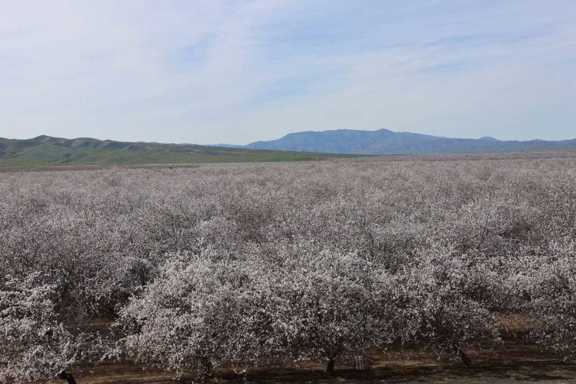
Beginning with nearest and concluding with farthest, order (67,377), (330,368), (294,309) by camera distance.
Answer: (294,309) → (67,377) → (330,368)

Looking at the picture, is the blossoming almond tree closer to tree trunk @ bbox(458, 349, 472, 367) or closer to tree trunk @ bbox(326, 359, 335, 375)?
tree trunk @ bbox(326, 359, 335, 375)

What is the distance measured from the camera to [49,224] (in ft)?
95.7

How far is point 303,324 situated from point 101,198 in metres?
35.1

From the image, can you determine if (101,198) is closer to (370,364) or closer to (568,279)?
(370,364)

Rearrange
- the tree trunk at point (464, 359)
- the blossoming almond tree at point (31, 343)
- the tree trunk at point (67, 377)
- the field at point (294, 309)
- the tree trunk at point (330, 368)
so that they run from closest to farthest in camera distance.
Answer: the blossoming almond tree at point (31, 343) < the field at point (294, 309) < the tree trunk at point (67, 377) < the tree trunk at point (330, 368) < the tree trunk at point (464, 359)

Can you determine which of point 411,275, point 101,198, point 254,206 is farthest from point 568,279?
point 101,198

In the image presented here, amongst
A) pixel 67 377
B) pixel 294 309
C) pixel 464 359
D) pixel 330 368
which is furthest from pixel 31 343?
pixel 464 359

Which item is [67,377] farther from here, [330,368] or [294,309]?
[330,368]

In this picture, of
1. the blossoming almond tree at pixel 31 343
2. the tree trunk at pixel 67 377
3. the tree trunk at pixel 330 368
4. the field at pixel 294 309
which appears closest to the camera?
the blossoming almond tree at pixel 31 343

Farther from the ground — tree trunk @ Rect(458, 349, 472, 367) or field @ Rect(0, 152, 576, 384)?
field @ Rect(0, 152, 576, 384)

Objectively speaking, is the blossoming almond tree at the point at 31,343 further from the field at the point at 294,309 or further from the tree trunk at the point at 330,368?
the tree trunk at the point at 330,368

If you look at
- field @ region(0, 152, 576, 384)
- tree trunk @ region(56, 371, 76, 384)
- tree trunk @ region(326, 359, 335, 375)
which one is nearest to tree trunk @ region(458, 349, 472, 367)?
field @ region(0, 152, 576, 384)

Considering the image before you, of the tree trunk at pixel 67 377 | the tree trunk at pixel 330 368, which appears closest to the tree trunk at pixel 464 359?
the tree trunk at pixel 330 368

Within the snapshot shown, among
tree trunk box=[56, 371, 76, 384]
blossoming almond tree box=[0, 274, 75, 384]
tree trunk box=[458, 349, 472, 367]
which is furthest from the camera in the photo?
tree trunk box=[458, 349, 472, 367]
